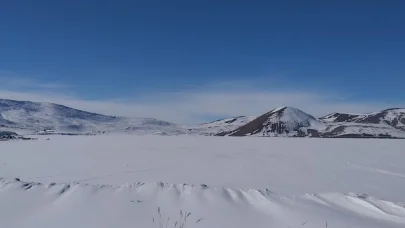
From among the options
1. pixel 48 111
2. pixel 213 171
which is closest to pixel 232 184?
pixel 213 171

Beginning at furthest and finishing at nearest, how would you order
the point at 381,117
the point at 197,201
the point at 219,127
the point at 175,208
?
the point at 219,127 < the point at 381,117 < the point at 197,201 < the point at 175,208

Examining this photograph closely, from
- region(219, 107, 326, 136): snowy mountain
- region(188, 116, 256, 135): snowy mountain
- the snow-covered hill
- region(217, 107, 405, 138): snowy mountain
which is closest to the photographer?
region(217, 107, 405, 138): snowy mountain

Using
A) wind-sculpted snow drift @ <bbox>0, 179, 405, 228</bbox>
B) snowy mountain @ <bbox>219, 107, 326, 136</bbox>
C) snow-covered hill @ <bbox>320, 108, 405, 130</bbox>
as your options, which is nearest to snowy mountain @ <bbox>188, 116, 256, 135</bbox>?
snowy mountain @ <bbox>219, 107, 326, 136</bbox>

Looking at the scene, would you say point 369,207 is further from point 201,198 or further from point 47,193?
point 47,193

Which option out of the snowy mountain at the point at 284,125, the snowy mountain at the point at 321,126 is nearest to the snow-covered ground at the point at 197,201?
the snowy mountain at the point at 321,126

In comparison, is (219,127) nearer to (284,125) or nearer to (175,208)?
(284,125)

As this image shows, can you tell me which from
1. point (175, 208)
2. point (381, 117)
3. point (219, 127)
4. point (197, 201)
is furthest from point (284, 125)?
point (175, 208)

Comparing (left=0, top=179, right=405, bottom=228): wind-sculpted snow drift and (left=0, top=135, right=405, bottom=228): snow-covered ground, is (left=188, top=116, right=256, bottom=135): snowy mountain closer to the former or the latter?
(left=0, top=135, right=405, bottom=228): snow-covered ground

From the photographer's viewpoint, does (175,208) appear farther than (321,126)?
No

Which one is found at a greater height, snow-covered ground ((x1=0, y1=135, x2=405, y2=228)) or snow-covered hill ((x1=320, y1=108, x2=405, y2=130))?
snow-covered hill ((x1=320, y1=108, x2=405, y2=130))
